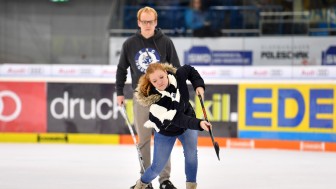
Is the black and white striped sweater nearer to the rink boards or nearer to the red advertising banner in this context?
the rink boards

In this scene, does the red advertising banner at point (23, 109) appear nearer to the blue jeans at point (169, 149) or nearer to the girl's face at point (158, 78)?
the blue jeans at point (169, 149)

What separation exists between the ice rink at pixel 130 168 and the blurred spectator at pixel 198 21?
5.50 feet

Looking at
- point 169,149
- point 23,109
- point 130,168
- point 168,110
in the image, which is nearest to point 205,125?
point 168,110

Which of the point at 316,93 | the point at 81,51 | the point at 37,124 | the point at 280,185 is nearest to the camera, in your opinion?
the point at 280,185

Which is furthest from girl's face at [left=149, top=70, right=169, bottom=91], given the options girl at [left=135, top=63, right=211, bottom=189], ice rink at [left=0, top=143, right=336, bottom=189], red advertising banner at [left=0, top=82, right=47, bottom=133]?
red advertising banner at [left=0, top=82, right=47, bottom=133]

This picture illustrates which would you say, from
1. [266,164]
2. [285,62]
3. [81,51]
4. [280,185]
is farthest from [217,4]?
[280,185]

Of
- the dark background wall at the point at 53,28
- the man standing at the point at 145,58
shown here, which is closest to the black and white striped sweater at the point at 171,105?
the man standing at the point at 145,58

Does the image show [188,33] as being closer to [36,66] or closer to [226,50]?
[226,50]

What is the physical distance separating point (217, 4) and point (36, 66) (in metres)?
2.44

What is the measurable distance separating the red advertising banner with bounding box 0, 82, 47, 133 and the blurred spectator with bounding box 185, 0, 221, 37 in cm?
204

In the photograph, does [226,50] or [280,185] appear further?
[226,50]

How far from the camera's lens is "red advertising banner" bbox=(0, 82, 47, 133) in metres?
8.56

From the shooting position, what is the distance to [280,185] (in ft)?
17.0

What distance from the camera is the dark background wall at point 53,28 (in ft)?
30.0
